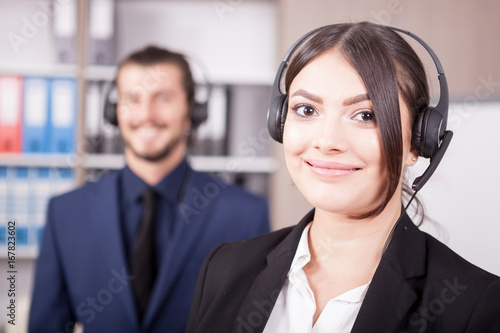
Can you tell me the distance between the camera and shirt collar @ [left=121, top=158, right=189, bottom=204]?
1.45 meters

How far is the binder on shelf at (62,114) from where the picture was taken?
2.42 metres

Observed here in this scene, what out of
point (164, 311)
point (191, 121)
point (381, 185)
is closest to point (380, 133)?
point (381, 185)

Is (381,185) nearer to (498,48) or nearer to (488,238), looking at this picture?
(488,238)

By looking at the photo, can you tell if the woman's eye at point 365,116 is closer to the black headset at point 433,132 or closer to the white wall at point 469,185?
the black headset at point 433,132

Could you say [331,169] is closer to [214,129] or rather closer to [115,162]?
[214,129]

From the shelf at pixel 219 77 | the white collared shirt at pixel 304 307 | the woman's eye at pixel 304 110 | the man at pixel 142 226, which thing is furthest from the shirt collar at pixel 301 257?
the shelf at pixel 219 77

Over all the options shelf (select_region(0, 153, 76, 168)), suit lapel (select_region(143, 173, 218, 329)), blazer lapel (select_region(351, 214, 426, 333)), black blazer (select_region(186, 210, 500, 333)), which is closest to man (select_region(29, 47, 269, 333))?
suit lapel (select_region(143, 173, 218, 329))

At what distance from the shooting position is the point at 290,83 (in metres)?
0.86

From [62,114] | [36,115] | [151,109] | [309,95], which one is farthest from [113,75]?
[309,95]

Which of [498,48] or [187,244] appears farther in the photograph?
[498,48]

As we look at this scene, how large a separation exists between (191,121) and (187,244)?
1.58ft

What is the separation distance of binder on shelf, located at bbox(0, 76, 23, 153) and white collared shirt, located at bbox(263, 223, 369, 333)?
1978 millimetres

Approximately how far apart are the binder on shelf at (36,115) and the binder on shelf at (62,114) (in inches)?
1.1

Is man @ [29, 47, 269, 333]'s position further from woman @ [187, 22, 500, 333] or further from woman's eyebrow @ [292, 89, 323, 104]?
woman's eyebrow @ [292, 89, 323, 104]
